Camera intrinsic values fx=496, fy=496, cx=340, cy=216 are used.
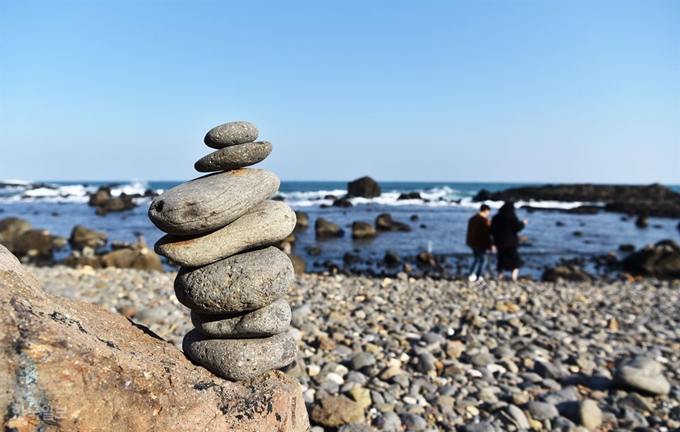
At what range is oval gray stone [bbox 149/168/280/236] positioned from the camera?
3.37 metres

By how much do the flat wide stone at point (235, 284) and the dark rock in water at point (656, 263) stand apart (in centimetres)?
1771

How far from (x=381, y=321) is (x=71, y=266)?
37.2ft

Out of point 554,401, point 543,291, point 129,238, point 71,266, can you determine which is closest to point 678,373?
point 554,401

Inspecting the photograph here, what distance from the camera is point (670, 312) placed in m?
10.8

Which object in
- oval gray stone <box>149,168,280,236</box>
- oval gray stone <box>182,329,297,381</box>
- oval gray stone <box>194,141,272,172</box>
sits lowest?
oval gray stone <box>182,329,297,381</box>

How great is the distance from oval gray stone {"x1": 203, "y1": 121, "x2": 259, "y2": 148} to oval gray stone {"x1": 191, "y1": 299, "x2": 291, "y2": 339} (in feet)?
4.20

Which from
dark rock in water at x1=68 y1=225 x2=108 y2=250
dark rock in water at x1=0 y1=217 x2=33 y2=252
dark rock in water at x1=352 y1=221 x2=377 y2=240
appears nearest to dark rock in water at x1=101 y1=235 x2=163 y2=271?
Result: dark rock in water at x1=68 y1=225 x2=108 y2=250

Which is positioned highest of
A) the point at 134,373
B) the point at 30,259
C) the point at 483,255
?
the point at 134,373

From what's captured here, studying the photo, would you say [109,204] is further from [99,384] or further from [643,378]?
[99,384]

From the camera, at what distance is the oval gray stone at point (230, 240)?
357cm

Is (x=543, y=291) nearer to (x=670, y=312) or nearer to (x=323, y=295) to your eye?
(x=670, y=312)

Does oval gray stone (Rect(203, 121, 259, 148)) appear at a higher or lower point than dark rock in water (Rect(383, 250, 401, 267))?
higher

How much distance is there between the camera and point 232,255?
Result: 3684mm

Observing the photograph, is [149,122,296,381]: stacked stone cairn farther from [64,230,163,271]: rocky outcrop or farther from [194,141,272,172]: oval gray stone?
[64,230,163,271]: rocky outcrop
